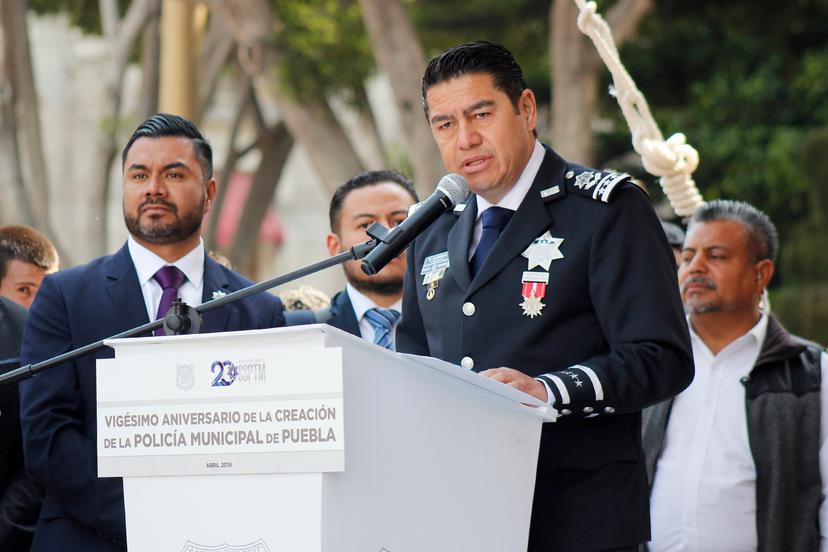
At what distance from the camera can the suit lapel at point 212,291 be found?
14.1 feet

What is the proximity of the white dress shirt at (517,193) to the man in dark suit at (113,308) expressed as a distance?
100cm

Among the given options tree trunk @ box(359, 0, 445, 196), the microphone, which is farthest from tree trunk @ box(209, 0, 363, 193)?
the microphone

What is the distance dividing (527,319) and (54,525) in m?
1.64

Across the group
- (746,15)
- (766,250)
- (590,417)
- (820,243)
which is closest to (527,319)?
(590,417)

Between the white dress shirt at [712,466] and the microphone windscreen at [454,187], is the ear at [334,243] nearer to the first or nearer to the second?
the white dress shirt at [712,466]

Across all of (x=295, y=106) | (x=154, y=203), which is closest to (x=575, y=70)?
(x=295, y=106)

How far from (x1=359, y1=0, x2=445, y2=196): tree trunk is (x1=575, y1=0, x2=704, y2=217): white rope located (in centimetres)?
436

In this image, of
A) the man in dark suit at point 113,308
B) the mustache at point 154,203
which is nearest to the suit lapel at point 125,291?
the man in dark suit at point 113,308

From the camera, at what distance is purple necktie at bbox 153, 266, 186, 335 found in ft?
14.1

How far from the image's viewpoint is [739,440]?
5133 millimetres

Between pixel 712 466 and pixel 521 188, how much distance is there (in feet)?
6.35

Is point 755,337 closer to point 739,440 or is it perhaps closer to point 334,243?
point 739,440

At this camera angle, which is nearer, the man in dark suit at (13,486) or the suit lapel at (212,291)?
the suit lapel at (212,291)

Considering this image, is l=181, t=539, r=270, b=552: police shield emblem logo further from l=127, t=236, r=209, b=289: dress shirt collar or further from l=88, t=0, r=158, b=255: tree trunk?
l=88, t=0, r=158, b=255: tree trunk
